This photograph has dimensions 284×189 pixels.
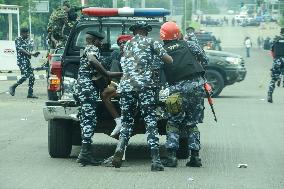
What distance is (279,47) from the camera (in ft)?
80.2

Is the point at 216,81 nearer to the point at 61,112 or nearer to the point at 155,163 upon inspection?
the point at 61,112

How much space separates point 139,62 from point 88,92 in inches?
32.7

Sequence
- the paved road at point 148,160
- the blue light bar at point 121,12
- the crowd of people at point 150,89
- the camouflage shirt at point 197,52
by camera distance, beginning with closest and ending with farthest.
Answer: the paved road at point 148,160 → the crowd of people at point 150,89 → the camouflage shirt at point 197,52 → the blue light bar at point 121,12

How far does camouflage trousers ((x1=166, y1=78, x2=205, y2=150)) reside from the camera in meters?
12.6

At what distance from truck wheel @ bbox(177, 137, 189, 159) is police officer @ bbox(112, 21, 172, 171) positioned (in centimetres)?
118

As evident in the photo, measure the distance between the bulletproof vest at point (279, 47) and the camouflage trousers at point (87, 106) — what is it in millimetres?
12278

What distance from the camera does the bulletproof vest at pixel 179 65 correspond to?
12.6 metres

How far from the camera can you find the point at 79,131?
45.3 ft

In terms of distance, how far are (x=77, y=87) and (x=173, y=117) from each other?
4.21ft

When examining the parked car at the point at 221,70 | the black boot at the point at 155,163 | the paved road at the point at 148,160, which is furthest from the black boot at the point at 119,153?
the parked car at the point at 221,70

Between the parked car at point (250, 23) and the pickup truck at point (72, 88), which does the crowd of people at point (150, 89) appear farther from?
the parked car at point (250, 23)

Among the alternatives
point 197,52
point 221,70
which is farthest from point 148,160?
point 221,70

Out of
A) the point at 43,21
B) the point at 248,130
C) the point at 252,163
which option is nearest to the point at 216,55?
the point at 248,130

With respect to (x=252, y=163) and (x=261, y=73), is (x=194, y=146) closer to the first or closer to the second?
(x=252, y=163)
